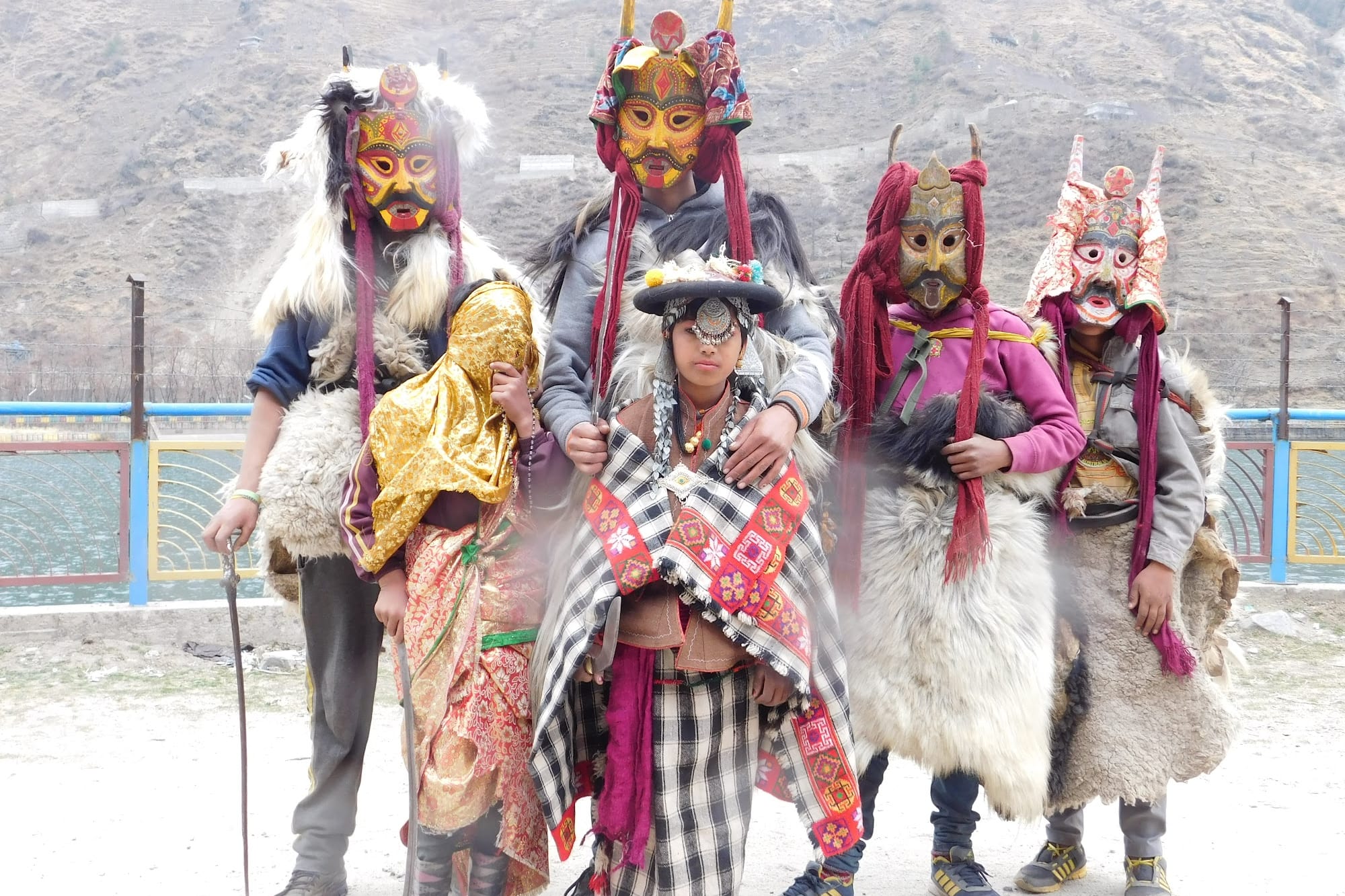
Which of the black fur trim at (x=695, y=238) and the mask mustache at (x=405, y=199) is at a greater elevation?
the mask mustache at (x=405, y=199)

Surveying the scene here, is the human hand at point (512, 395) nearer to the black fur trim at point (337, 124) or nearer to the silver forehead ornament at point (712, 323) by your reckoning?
the silver forehead ornament at point (712, 323)

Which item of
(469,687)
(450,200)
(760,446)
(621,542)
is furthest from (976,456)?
(450,200)

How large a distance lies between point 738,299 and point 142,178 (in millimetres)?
60978

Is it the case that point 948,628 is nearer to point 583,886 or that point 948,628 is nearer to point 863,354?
point 863,354

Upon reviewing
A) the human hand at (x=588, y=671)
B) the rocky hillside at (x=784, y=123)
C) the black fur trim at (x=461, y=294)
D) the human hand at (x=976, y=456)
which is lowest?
the human hand at (x=588, y=671)

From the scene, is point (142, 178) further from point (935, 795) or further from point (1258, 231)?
point (935, 795)

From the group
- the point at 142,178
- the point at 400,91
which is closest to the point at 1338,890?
the point at 400,91

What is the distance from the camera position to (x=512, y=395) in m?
2.83

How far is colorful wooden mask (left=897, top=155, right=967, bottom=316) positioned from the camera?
10.2ft

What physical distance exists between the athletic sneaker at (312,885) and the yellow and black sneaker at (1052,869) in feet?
7.23

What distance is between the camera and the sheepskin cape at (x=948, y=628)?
2926mm

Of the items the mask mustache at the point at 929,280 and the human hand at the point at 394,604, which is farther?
the mask mustache at the point at 929,280

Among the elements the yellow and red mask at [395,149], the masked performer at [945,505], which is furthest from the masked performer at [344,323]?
the masked performer at [945,505]

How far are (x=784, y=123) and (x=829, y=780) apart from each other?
6387 cm
